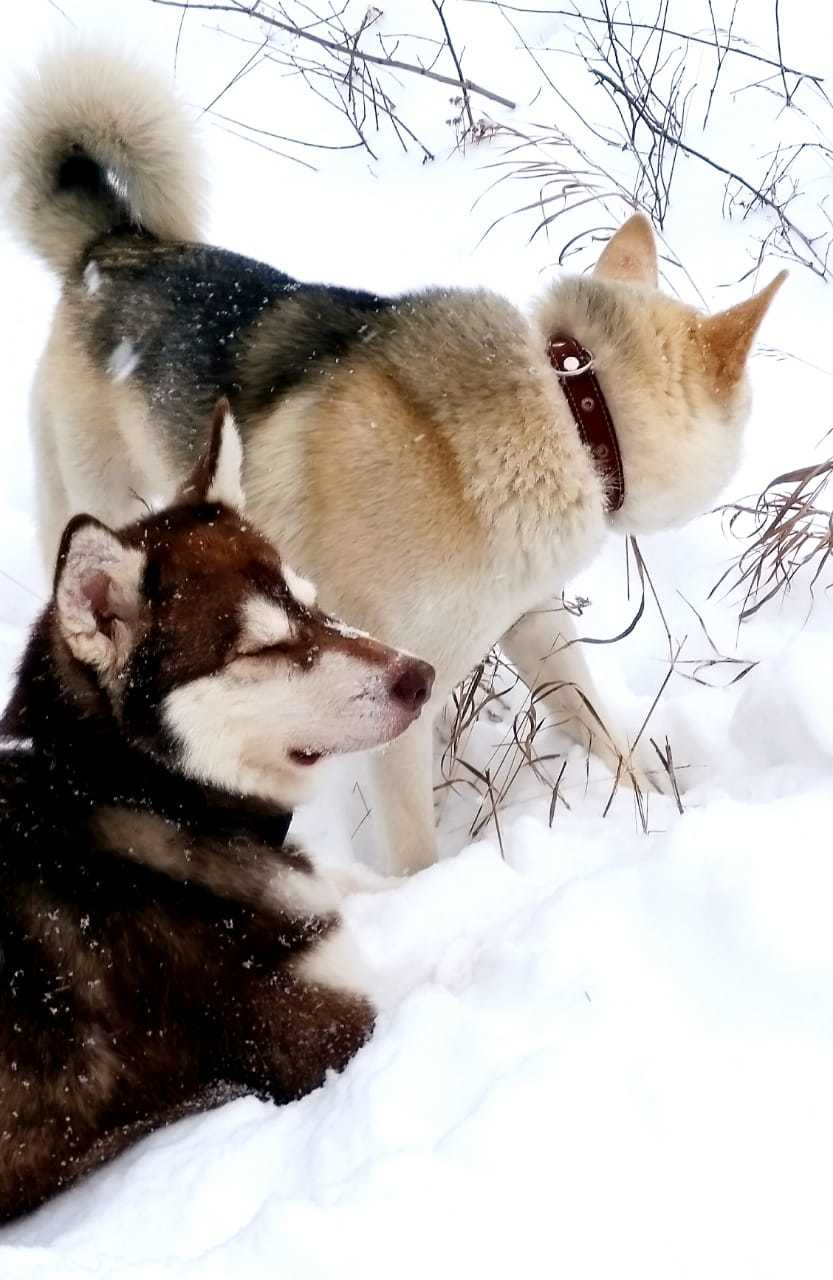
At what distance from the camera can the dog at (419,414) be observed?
7.93 ft

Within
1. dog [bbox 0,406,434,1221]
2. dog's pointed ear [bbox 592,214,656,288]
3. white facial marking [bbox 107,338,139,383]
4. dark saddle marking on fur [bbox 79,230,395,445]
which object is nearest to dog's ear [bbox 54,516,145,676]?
dog [bbox 0,406,434,1221]

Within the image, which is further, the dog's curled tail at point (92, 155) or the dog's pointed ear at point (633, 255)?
the dog's curled tail at point (92, 155)

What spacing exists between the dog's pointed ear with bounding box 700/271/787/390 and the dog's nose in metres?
1.04

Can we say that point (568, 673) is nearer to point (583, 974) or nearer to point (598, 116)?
point (583, 974)

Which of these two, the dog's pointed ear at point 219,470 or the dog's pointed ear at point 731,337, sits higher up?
the dog's pointed ear at point 731,337

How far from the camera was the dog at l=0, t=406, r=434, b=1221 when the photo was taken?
1728mm

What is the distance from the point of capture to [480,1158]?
4.50ft

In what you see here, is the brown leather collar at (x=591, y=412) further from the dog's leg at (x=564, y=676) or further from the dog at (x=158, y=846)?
the dog at (x=158, y=846)

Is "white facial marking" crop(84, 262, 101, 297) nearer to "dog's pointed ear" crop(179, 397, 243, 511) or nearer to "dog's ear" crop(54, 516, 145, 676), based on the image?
"dog's pointed ear" crop(179, 397, 243, 511)

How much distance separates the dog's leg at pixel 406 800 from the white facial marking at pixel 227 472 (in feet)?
2.32

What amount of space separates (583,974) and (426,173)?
15.9ft

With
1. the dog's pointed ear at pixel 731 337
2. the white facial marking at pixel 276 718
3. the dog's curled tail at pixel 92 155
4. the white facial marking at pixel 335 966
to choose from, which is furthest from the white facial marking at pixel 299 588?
the dog's curled tail at pixel 92 155

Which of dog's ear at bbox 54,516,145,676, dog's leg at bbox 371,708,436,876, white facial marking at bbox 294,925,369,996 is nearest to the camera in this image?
dog's ear at bbox 54,516,145,676

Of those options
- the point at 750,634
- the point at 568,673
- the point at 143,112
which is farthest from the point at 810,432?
the point at 143,112
